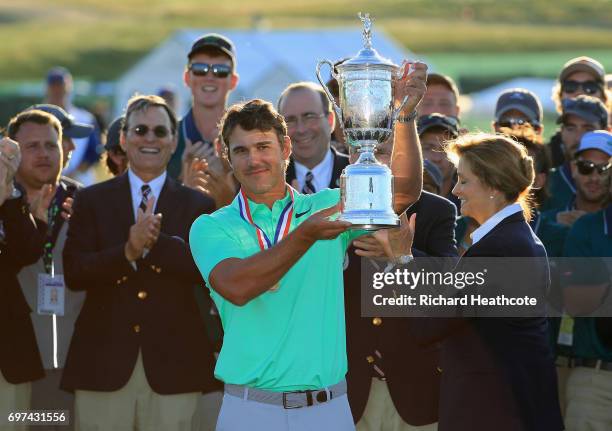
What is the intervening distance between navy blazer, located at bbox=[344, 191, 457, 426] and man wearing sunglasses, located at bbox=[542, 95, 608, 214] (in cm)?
204

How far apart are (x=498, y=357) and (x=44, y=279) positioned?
331 cm

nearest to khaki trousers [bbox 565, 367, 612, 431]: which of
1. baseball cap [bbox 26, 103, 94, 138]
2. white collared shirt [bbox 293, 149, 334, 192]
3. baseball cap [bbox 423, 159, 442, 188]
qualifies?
baseball cap [bbox 423, 159, 442, 188]

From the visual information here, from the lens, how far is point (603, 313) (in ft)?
24.2

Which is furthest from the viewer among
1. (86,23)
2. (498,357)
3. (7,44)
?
(86,23)

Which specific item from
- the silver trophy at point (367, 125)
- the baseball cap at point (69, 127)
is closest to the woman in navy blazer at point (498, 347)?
the silver trophy at point (367, 125)

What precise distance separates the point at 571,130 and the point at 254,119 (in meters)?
4.45

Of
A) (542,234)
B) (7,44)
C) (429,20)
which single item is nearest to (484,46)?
(429,20)

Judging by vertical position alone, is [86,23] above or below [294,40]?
above

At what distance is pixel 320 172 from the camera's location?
7367 mm

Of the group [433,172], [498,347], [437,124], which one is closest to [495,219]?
[498,347]

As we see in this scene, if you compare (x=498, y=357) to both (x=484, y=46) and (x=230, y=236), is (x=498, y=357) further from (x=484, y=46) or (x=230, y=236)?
(x=484, y=46)

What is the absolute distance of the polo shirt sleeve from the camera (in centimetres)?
514

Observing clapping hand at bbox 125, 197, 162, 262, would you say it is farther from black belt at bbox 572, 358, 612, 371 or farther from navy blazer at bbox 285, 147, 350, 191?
black belt at bbox 572, 358, 612, 371

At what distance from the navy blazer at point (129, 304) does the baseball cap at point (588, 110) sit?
10.7ft
